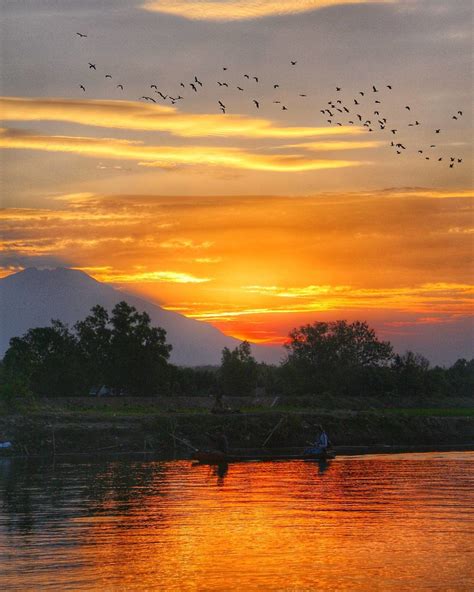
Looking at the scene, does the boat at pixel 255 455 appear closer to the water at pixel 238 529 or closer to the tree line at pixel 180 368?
the water at pixel 238 529

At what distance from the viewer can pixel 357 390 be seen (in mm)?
119750

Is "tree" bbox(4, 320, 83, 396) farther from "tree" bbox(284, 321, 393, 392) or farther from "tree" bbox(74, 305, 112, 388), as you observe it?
"tree" bbox(284, 321, 393, 392)

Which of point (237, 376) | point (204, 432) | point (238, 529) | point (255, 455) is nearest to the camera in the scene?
point (238, 529)

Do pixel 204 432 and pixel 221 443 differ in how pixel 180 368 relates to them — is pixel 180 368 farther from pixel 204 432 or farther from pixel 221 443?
pixel 221 443

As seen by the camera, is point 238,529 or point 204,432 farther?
point 204,432

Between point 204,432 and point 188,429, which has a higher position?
point 188,429

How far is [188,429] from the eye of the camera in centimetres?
7794

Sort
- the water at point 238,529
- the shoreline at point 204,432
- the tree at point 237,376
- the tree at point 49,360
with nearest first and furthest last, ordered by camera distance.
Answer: the water at point 238,529 → the shoreline at point 204,432 → the tree at point 49,360 → the tree at point 237,376

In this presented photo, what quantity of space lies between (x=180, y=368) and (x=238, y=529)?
280ft

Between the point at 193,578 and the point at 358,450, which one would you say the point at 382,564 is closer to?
the point at 193,578

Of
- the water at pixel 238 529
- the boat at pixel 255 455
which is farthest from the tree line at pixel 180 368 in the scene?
the water at pixel 238 529

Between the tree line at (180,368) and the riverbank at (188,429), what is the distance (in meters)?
5.33

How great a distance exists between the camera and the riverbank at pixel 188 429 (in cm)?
7319

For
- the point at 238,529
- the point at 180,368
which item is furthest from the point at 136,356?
the point at 238,529
